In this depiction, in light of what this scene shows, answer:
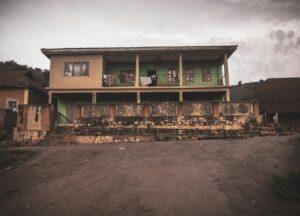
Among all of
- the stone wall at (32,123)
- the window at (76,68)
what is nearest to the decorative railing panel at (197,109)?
the stone wall at (32,123)

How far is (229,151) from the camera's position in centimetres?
920

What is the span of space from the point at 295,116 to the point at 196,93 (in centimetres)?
957

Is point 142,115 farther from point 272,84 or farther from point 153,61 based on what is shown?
point 272,84

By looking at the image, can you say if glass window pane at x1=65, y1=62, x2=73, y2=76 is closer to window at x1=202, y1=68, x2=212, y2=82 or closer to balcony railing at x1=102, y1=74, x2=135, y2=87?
balcony railing at x1=102, y1=74, x2=135, y2=87

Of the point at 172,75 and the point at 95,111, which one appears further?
the point at 172,75

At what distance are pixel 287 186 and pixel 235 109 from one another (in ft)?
26.1

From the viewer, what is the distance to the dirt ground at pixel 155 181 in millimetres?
5090

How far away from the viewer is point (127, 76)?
69.1 ft

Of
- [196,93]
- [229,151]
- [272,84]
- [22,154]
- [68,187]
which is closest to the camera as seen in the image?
[68,187]

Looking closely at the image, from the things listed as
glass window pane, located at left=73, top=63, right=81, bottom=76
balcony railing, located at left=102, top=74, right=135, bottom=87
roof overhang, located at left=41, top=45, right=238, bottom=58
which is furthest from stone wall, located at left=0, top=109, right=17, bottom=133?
balcony railing, located at left=102, top=74, right=135, bottom=87

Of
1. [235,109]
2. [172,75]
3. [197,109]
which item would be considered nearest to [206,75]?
[172,75]

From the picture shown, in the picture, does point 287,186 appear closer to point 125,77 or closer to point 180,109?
point 180,109

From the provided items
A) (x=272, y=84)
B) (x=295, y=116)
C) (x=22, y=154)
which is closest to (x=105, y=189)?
(x=22, y=154)

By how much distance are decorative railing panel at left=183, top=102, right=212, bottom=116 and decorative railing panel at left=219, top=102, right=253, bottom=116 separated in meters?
0.70
